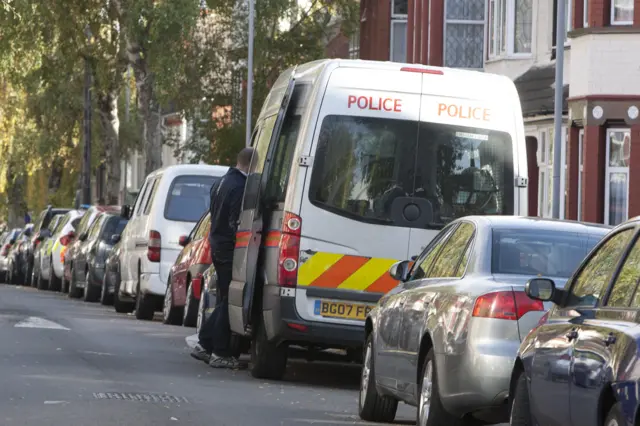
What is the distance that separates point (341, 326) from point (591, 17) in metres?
15.9

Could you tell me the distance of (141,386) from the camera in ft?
46.6

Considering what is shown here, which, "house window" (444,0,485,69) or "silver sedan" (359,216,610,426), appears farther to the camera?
"house window" (444,0,485,69)

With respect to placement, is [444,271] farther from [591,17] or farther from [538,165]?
[538,165]

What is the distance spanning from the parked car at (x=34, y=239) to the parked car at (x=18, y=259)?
0.30m

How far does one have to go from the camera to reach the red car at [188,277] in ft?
69.3

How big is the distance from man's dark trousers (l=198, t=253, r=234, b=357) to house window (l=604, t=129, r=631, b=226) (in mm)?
13790

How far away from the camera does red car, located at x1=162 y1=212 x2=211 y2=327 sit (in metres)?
21.1

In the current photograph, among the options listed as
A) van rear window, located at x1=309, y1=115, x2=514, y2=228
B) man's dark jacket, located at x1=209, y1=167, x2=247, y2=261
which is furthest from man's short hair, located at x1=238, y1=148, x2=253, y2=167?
van rear window, located at x1=309, y1=115, x2=514, y2=228

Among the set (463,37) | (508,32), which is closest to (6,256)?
(463,37)

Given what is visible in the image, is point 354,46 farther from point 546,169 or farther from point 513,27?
point 546,169

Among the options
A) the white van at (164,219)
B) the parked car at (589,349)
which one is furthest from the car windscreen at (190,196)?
the parked car at (589,349)

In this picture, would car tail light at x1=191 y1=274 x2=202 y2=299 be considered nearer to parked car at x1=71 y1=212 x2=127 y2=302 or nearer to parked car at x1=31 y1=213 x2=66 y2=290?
parked car at x1=71 y1=212 x2=127 y2=302

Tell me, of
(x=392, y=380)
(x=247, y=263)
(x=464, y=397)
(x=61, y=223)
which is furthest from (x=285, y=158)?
(x=61, y=223)

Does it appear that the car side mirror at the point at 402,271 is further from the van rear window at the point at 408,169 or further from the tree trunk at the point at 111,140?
the tree trunk at the point at 111,140
